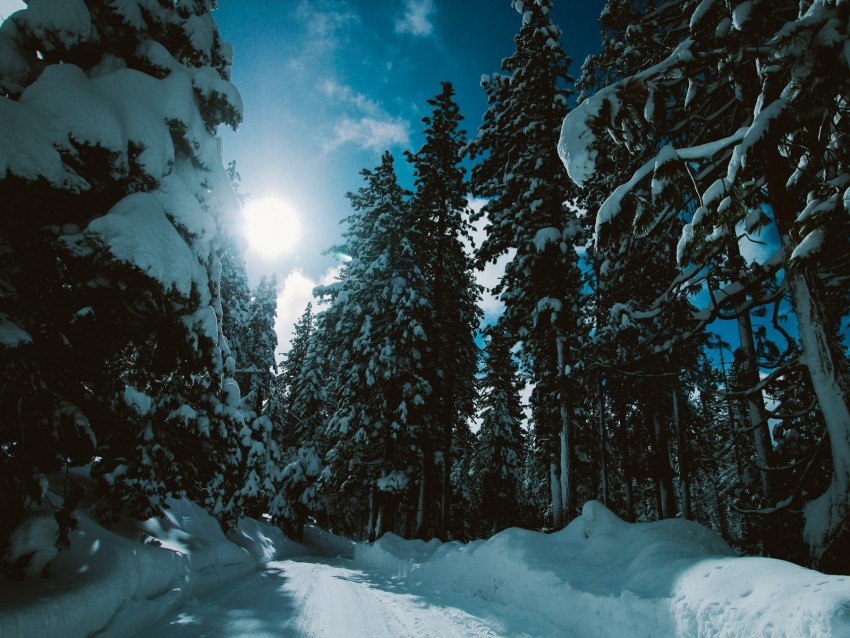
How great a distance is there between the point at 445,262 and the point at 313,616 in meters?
16.8

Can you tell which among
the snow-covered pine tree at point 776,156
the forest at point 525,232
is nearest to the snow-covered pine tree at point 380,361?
the forest at point 525,232

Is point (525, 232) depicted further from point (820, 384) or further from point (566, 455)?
point (820, 384)

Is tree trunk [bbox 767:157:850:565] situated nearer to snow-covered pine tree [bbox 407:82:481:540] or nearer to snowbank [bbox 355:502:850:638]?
snowbank [bbox 355:502:850:638]

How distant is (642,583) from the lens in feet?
16.0

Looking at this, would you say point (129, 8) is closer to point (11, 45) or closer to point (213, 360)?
point (11, 45)

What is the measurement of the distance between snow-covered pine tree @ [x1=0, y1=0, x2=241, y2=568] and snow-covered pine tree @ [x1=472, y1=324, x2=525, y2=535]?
20594mm

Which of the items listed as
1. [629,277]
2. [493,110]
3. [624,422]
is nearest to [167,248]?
[629,277]

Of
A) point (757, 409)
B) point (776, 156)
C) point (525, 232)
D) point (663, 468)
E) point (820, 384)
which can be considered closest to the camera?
point (820, 384)

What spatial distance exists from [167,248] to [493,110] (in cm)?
1309

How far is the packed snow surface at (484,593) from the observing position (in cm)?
360

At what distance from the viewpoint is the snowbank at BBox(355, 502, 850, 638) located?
3.21 metres

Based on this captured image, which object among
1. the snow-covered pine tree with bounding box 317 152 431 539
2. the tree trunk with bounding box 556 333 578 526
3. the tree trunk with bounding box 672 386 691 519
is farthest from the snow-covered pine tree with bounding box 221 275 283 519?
the tree trunk with bounding box 672 386 691 519

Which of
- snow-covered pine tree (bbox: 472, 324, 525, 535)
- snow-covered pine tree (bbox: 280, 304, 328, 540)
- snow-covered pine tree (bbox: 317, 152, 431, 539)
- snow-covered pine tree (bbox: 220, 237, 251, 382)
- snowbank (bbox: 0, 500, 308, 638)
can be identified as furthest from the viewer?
snow-covered pine tree (bbox: 472, 324, 525, 535)

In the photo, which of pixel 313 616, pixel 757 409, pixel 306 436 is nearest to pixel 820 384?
pixel 757 409
